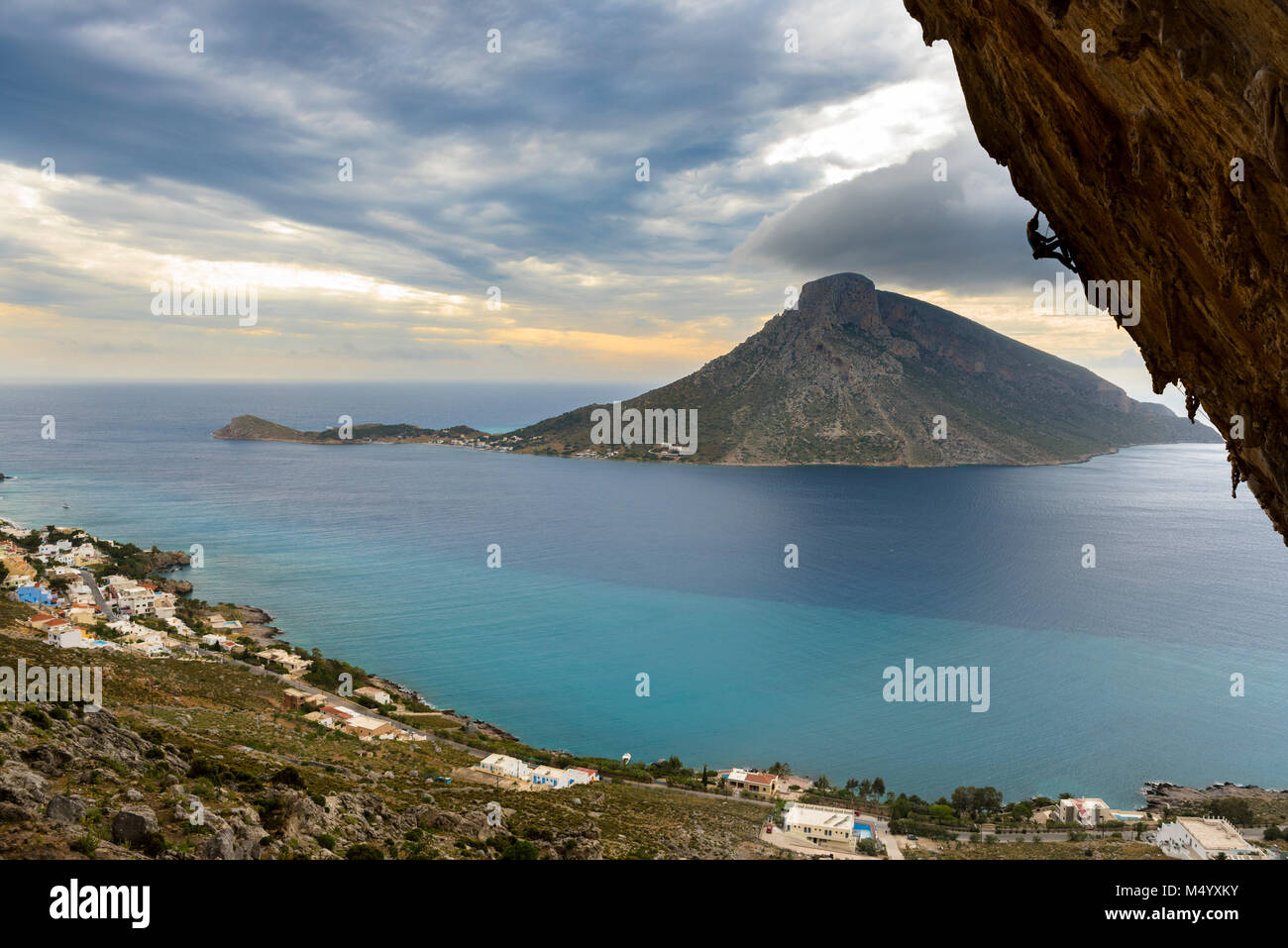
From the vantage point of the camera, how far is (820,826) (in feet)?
67.4

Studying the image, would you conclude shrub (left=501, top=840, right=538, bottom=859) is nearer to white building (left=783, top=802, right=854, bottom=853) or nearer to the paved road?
white building (left=783, top=802, right=854, bottom=853)

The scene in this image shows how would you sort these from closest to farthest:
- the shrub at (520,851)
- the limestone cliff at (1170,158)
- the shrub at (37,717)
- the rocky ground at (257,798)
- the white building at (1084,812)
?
the limestone cliff at (1170,158)
the rocky ground at (257,798)
the shrub at (37,717)
the shrub at (520,851)
the white building at (1084,812)

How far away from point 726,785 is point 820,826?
5.29 metres

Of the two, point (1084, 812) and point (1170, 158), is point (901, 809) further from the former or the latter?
point (1170, 158)

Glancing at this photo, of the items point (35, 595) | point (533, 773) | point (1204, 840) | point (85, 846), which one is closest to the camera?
point (85, 846)

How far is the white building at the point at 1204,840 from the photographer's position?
1872cm

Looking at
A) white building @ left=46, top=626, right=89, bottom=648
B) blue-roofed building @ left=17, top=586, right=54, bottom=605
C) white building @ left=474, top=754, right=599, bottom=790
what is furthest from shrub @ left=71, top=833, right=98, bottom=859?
blue-roofed building @ left=17, top=586, right=54, bottom=605

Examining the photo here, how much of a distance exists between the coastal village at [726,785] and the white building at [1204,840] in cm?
5

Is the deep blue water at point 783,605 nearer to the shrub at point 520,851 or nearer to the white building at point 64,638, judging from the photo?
the white building at point 64,638

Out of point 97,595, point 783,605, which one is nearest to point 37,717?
point 97,595

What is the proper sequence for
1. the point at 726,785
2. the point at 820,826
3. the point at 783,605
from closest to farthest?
the point at 820,826
the point at 726,785
the point at 783,605

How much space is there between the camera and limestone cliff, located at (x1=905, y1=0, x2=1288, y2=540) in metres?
3.07

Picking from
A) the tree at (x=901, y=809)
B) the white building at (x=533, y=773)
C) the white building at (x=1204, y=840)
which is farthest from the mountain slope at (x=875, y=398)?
the white building at (x=1204, y=840)

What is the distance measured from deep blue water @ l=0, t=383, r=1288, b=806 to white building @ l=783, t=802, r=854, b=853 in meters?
6.18
